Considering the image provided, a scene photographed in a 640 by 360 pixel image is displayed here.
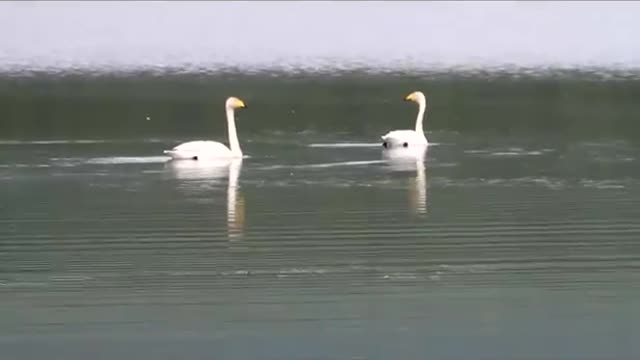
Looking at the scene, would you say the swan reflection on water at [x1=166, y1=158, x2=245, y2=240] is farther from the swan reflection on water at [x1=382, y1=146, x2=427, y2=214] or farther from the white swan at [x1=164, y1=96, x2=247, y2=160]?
the swan reflection on water at [x1=382, y1=146, x2=427, y2=214]

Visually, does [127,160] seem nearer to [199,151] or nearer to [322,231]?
[199,151]

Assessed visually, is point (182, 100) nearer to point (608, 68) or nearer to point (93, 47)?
point (608, 68)

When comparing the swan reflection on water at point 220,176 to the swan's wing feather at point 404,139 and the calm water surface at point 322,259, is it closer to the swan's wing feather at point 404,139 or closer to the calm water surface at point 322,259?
the calm water surface at point 322,259

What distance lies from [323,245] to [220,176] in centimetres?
779

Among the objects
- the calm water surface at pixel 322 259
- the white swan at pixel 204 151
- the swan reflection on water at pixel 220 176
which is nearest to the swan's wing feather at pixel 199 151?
the white swan at pixel 204 151

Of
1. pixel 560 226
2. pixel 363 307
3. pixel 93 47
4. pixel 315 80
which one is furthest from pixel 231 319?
pixel 93 47

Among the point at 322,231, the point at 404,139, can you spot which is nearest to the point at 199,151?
the point at 404,139

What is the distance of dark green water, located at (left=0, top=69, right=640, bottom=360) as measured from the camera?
13.7 m

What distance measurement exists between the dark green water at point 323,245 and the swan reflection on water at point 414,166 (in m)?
0.06

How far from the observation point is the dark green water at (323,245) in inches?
539

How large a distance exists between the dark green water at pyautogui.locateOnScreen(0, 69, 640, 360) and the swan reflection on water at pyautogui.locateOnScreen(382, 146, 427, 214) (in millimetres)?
57

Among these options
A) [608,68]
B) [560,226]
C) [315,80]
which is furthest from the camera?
[608,68]

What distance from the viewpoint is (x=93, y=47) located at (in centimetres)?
10781

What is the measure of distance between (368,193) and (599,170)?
433 centimetres
